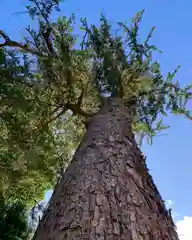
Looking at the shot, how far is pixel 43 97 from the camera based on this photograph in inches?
239

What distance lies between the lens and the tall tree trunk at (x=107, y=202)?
180cm

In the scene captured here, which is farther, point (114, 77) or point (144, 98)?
point (144, 98)

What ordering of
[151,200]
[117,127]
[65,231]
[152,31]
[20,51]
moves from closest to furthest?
[65,231], [151,200], [117,127], [20,51], [152,31]

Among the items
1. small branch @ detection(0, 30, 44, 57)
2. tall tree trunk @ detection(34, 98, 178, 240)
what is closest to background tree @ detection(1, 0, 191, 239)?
small branch @ detection(0, 30, 44, 57)

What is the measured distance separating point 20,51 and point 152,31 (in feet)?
9.74

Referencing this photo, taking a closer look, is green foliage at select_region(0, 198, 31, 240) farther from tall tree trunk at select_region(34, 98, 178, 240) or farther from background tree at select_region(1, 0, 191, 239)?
tall tree trunk at select_region(34, 98, 178, 240)

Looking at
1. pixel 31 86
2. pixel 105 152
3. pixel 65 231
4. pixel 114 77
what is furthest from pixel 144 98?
pixel 65 231

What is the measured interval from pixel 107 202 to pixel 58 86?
4042 millimetres

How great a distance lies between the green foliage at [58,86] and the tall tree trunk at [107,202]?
2.57m

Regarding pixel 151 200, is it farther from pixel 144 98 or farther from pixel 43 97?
pixel 144 98

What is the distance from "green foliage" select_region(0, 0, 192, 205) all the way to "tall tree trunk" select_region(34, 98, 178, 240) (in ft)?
8.43

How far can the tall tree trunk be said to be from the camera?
1.80 meters

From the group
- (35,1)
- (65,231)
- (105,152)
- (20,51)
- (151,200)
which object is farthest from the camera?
(20,51)

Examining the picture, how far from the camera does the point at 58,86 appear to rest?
19.0 ft
